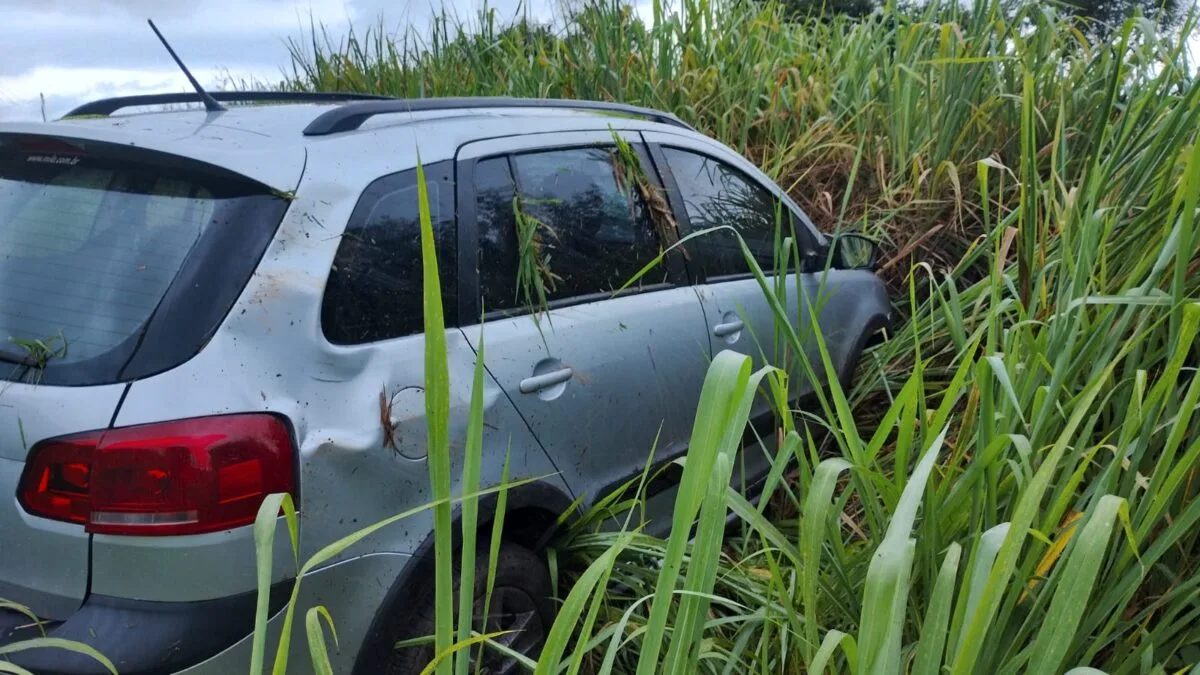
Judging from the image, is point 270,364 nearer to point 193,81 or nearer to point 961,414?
point 193,81

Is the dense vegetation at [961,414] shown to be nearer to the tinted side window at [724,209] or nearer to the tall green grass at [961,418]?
the tall green grass at [961,418]

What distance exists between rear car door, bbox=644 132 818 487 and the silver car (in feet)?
1.66

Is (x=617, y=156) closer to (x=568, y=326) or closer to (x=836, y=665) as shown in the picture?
(x=568, y=326)

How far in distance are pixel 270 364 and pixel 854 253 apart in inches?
102

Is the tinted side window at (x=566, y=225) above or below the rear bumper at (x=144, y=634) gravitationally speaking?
above

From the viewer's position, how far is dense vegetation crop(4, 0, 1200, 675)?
4.05 ft

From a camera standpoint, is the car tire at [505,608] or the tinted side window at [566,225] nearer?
the car tire at [505,608]

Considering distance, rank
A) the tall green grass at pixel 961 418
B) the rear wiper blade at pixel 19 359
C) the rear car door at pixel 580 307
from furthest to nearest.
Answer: the rear car door at pixel 580 307
the rear wiper blade at pixel 19 359
the tall green grass at pixel 961 418

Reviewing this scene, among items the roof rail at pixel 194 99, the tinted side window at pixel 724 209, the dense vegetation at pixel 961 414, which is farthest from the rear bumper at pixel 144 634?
the tinted side window at pixel 724 209

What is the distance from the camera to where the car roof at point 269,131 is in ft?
6.15

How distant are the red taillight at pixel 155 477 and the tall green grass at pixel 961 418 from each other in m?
0.46

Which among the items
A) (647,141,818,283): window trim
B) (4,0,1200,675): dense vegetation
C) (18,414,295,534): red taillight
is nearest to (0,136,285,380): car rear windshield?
(18,414,295,534): red taillight

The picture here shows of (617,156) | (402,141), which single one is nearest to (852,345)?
(617,156)

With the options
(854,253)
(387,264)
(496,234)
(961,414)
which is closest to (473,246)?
(496,234)
